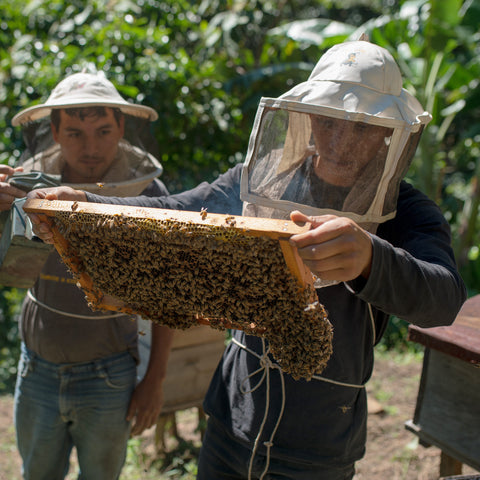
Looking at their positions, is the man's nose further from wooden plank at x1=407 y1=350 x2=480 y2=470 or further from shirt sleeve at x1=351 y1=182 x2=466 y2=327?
wooden plank at x1=407 y1=350 x2=480 y2=470

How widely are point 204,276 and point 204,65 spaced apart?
4630 millimetres

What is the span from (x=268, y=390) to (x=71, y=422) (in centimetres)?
126

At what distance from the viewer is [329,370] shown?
5.48ft

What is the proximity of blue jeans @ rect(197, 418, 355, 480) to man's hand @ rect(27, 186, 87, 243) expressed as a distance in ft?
3.05

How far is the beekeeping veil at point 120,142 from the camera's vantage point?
2.40m

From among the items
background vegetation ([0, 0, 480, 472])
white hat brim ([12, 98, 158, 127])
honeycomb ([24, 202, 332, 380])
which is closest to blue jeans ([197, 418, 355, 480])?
honeycomb ([24, 202, 332, 380])

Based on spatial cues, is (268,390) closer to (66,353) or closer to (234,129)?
(66,353)

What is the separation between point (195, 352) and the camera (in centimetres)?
332

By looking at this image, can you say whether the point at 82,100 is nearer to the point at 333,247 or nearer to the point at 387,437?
the point at 333,247

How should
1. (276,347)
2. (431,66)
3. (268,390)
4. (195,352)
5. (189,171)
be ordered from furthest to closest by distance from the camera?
(431,66) → (189,171) → (195,352) → (268,390) → (276,347)

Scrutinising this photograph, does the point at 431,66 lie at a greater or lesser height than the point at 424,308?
greater

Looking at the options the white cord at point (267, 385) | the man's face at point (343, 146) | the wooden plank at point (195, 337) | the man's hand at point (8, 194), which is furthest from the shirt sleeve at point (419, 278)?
the wooden plank at point (195, 337)

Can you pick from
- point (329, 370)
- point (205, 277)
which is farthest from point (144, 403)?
point (205, 277)

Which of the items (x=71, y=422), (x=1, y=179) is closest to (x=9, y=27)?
(x=1, y=179)
